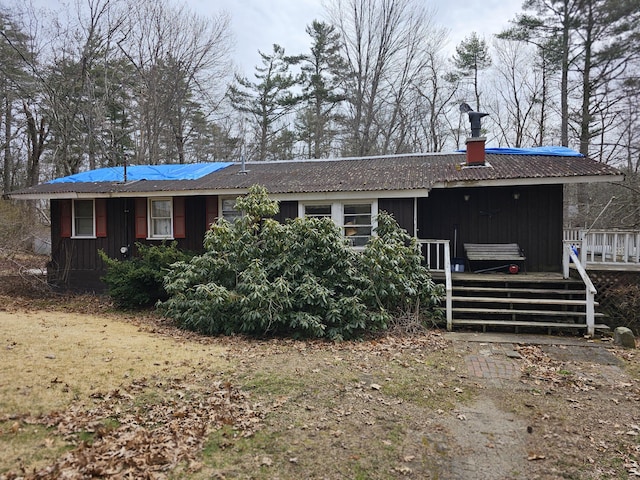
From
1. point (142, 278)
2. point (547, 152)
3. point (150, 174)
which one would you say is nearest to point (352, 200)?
point (142, 278)

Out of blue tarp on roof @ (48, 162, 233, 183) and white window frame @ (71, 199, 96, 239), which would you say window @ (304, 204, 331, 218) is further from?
white window frame @ (71, 199, 96, 239)

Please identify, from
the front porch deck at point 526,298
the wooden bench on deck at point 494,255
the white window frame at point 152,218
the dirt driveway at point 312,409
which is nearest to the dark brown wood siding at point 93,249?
the white window frame at point 152,218

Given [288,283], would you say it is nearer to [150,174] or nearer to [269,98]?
[150,174]

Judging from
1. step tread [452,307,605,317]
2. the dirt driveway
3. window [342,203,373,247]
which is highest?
window [342,203,373,247]

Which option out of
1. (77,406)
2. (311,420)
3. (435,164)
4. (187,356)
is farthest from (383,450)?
(435,164)

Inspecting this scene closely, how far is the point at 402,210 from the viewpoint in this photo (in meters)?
9.70

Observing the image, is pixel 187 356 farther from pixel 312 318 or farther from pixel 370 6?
pixel 370 6

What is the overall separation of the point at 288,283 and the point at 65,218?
8475 mm

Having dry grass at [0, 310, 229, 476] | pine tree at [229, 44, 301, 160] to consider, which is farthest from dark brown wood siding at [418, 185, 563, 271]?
pine tree at [229, 44, 301, 160]

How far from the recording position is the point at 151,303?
A: 10.2 metres

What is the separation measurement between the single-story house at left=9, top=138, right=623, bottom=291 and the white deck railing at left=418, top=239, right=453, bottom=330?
0.62 m

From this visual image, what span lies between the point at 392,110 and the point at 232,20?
9503mm

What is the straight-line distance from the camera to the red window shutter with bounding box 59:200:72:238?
39.1ft

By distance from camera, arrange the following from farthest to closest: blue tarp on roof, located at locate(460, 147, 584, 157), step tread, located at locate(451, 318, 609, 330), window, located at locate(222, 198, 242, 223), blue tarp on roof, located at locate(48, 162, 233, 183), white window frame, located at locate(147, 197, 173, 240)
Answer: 1. blue tarp on roof, located at locate(48, 162, 233, 183)
2. white window frame, located at locate(147, 197, 173, 240)
3. window, located at locate(222, 198, 242, 223)
4. blue tarp on roof, located at locate(460, 147, 584, 157)
5. step tread, located at locate(451, 318, 609, 330)
